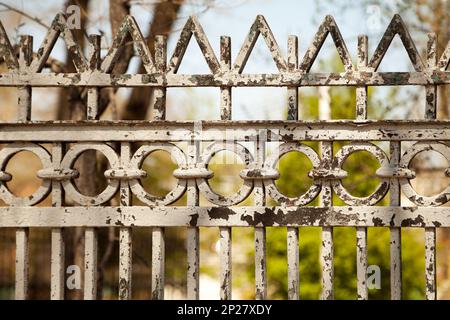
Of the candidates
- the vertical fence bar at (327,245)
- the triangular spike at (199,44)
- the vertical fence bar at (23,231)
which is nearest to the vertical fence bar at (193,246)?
the triangular spike at (199,44)

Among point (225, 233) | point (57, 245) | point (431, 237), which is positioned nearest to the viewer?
point (431, 237)

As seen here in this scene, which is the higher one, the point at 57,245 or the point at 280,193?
the point at 280,193

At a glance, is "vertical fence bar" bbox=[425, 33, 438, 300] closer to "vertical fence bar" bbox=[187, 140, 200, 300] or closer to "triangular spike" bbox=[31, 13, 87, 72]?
"vertical fence bar" bbox=[187, 140, 200, 300]

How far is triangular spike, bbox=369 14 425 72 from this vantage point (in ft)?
9.80

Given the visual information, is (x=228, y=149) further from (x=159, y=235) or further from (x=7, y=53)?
(x=7, y=53)

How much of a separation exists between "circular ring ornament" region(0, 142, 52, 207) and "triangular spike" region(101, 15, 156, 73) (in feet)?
1.94

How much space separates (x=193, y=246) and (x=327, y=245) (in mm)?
712

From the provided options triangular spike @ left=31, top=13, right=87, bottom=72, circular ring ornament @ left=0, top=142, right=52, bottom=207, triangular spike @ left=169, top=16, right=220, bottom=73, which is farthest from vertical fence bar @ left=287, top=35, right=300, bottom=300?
circular ring ornament @ left=0, top=142, right=52, bottom=207

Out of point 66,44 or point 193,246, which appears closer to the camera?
point 193,246

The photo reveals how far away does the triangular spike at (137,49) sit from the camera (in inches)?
122

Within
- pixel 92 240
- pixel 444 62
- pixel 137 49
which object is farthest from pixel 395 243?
pixel 137 49

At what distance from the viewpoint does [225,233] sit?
301 centimetres

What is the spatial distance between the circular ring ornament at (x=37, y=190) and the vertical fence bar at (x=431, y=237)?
208cm

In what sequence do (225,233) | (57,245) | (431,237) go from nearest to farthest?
(431,237), (225,233), (57,245)
